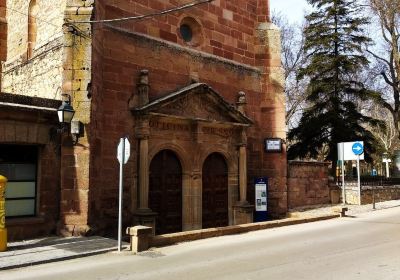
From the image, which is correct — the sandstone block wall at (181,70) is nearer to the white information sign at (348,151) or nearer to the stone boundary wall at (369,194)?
the white information sign at (348,151)

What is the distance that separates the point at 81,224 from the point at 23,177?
6.05 feet

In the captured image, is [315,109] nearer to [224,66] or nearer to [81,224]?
[224,66]

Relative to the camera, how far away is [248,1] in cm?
1831

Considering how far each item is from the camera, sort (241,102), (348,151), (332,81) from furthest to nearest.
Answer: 1. (332,81)
2. (348,151)
3. (241,102)

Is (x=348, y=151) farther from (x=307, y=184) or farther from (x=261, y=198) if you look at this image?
(x=261, y=198)

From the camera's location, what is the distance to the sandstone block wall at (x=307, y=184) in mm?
18844

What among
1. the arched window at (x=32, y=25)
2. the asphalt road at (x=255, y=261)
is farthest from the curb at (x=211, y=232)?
the arched window at (x=32, y=25)

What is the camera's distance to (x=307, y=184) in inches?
771

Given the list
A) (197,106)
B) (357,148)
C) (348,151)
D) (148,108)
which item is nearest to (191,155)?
(197,106)

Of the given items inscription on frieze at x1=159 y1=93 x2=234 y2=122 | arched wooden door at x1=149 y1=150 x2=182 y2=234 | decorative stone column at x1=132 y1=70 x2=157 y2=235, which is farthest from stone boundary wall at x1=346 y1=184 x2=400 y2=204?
decorative stone column at x1=132 y1=70 x2=157 y2=235

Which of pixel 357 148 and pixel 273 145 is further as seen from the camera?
pixel 357 148

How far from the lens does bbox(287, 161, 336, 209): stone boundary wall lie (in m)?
18.8

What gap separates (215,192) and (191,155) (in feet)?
6.13

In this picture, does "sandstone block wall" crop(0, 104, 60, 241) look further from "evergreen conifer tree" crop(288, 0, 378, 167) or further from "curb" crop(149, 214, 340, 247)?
"evergreen conifer tree" crop(288, 0, 378, 167)
